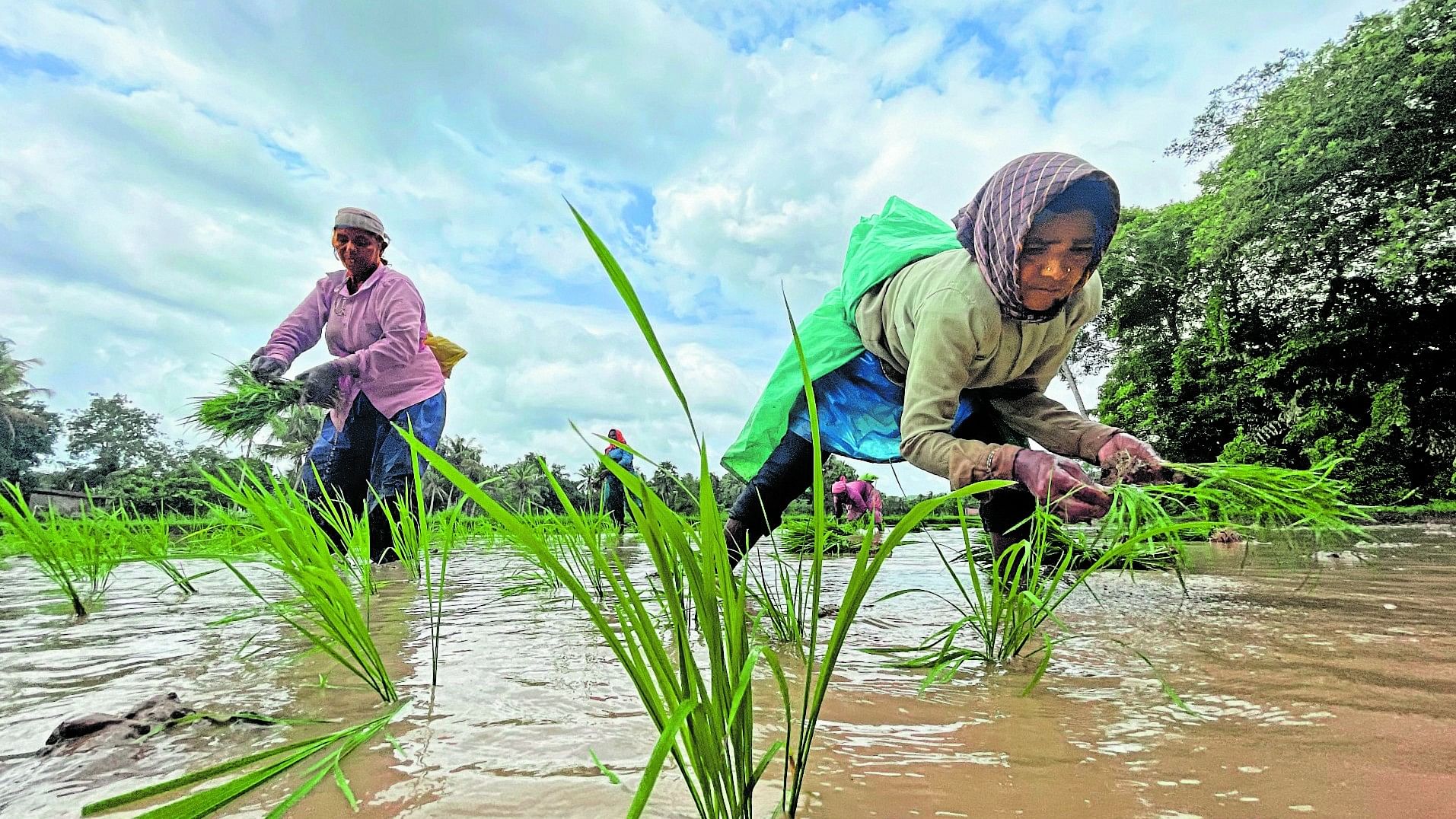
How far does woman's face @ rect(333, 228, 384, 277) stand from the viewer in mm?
3506

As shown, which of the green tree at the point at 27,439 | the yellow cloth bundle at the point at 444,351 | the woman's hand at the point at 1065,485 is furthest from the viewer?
the green tree at the point at 27,439

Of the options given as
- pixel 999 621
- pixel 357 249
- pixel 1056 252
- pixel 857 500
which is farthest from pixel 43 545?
pixel 857 500

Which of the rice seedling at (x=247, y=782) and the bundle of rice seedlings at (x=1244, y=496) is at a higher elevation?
the bundle of rice seedlings at (x=1244, y=496)

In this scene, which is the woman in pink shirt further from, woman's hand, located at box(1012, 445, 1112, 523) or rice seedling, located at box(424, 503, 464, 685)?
woman's hand, located at box(1012, 445, 1112, 523)

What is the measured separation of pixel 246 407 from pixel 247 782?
10.6ft

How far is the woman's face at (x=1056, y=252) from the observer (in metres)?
1.71

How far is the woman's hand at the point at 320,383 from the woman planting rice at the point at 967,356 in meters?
2.02

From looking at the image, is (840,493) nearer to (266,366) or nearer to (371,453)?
(371,453)

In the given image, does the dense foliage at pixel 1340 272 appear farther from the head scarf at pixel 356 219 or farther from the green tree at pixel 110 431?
the green tree at pixel 110 431

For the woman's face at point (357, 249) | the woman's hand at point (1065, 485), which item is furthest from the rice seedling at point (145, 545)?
the woman's hand at point (1065, 485)

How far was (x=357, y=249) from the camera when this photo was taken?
11.6 ft

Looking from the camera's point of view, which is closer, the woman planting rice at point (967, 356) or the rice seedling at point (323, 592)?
the rice seedling at point (323, 592)

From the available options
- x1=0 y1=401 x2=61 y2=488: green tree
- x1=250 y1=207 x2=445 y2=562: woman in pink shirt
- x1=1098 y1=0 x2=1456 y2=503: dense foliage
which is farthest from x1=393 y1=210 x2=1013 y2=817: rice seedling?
x1=0 y1=401 x2=61 y2=488: green tree

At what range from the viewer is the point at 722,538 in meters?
0.70
